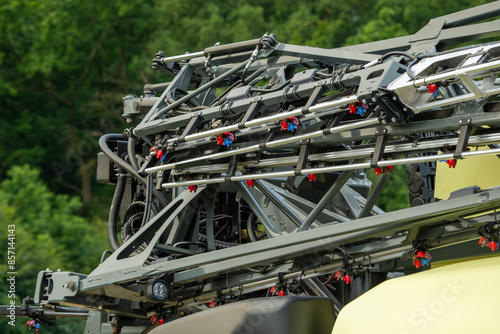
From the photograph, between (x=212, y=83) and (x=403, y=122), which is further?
(x=212, y=83)

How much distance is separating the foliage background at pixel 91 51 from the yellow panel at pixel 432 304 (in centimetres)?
2167

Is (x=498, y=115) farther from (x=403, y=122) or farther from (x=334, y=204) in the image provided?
(x=334, y=204)

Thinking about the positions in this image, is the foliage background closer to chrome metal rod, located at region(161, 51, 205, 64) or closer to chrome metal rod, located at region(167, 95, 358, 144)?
chrome metal rod, located at region(161, 51, 205, 64)

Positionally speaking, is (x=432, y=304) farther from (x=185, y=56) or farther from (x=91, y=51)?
(x=91, y=51)

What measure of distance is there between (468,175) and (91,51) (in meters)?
26.1

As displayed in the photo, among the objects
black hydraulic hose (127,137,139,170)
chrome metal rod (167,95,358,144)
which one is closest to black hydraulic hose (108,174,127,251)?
black hydraulic hose (127,137,139,170)

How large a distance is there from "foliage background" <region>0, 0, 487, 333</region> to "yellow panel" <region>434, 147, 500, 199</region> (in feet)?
64.8

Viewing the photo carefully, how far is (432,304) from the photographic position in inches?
189

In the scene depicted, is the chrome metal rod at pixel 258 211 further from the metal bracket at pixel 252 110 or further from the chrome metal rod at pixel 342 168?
the metal bracket at pixel 252 110

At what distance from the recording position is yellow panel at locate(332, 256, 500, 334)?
462 centimetres

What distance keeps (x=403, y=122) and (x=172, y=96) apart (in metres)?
2.64

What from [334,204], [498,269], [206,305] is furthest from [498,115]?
[206,305]

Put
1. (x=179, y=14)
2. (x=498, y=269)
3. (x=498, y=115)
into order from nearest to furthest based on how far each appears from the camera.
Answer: (x=498, y=269), (x=498, y=115), (x=179, y=14)

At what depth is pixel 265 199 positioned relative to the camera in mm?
8000
